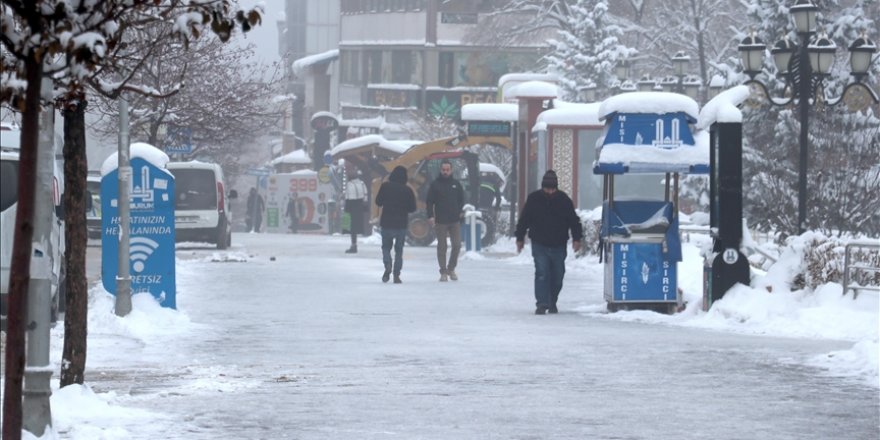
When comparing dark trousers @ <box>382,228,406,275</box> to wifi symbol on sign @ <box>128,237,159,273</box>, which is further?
dark trousers @ <box>382,228,406,275</box>

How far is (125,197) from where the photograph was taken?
17.3m

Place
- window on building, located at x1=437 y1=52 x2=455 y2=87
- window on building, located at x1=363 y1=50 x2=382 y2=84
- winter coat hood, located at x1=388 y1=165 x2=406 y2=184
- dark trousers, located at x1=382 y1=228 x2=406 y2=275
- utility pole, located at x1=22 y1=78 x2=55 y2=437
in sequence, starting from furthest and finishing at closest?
window on building, located at x1=363 y1=50 x2=382 y2=84 → window on building, located at x1=437 y1=52 x2=455 y2=87 → winter coat hood, located at x1=388 y1=165 x2=406 y2=184 → dark trousers, located at x1=382 y1=228 x2=406 y2=275 → utility pole, located at x1=22 y1=78 x2=55 y2=437

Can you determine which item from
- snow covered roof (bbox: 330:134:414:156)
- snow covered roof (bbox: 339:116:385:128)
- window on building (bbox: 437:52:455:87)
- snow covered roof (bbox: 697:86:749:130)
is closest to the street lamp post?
snow covered roof (bbox: 697:86:749:130)

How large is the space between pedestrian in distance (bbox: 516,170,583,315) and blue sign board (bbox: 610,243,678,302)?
0.50m

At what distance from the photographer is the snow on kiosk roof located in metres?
19.6

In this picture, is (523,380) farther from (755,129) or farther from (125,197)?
(755,129)

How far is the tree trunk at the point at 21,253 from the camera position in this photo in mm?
6652

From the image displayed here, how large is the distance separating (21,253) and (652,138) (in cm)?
1350

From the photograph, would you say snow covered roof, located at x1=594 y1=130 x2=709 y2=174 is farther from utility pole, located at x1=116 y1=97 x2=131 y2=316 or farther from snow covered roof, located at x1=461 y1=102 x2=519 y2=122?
snow covered roof, located at x1=461 y1=102 x2=519 y2=122

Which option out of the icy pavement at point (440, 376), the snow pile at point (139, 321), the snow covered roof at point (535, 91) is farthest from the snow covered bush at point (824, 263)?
the snow covered roof at point (535, 91)

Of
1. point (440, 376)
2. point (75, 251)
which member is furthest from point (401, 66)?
point (75, 251)

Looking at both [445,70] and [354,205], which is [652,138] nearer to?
[354,205]

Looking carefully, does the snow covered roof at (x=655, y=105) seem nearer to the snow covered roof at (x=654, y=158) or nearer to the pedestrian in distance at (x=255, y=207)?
the snow covered roof at (x=654, y=158)

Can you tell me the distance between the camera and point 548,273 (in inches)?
775
